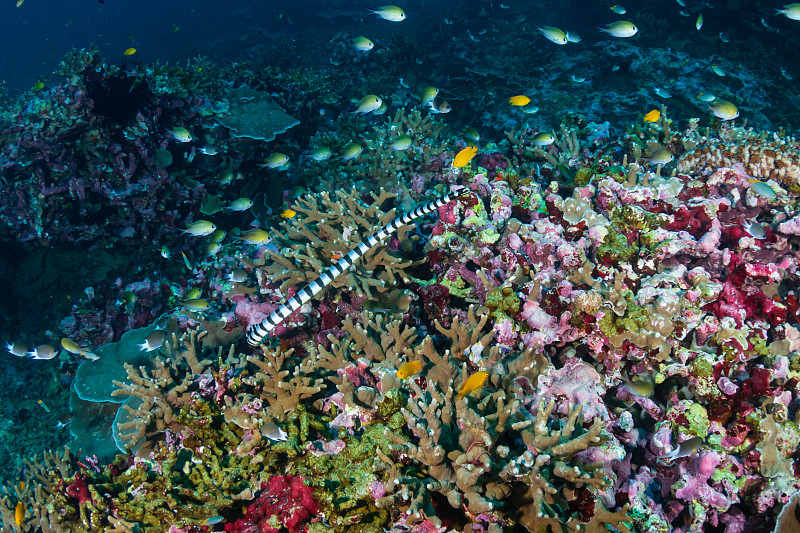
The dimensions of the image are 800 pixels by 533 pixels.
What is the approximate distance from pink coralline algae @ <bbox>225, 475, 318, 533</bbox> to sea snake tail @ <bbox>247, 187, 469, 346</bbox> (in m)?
1.79

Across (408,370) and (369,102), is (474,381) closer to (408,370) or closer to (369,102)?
(408,370)

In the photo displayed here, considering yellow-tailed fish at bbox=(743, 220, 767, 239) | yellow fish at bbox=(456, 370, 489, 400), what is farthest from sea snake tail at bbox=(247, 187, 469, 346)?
yellow-tailed fish at bbox=(743, 220, 767, 239)

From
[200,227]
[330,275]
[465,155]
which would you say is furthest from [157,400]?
[465,155]

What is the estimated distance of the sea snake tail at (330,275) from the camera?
13.6 ft

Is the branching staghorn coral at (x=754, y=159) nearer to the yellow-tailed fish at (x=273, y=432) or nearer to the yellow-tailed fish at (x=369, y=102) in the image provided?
the yellow-tailed fish at (x=369, y=102)

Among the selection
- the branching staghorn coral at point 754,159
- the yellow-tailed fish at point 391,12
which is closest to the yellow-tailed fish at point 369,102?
the yellow-tailed fish at point 391,12

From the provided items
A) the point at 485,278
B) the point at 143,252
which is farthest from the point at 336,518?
the point at 143,252

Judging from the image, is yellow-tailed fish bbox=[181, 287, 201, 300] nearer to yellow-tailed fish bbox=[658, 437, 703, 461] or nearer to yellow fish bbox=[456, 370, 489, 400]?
yellow fish bbox=[456, 370, 489, 400]

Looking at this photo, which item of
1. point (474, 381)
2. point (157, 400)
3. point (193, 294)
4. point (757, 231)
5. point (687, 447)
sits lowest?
point (193, 294)

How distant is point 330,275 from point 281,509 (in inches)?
86.3

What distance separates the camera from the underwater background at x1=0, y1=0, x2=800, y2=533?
104 inches

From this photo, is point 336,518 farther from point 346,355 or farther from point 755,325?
point 755,325

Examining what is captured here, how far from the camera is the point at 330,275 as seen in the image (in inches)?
163

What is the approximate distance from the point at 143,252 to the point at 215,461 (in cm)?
611
